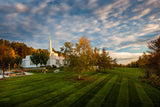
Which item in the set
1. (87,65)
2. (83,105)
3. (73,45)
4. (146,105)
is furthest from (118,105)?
(73,45)

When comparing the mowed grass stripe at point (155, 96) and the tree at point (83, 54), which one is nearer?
the mowed grass stripe at point (155, 96)

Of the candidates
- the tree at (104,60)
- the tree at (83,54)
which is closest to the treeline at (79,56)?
the tree at (83,54)

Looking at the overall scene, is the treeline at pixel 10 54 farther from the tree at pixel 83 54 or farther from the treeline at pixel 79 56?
the tree at pixel 83 54

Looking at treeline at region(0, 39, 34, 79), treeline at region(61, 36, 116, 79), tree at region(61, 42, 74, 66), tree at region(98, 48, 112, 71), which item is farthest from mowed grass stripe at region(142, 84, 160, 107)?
treeline at region(0, 39, 34, 79)

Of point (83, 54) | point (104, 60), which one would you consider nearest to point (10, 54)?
point (83, 54)

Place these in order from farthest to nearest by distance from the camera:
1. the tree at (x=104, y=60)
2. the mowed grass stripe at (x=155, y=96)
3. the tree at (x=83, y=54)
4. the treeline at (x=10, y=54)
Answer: the tree at (x=104, y=60) < the treeline at (x=10, y=54) < the tree at (x=83, y=54) < the mowed grass stripe at (x=155, y=96)

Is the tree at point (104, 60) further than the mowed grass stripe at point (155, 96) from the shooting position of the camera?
Yes

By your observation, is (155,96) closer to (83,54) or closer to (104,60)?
(83,54)

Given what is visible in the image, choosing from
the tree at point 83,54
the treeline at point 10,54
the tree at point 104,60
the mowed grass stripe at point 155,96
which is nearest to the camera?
the mowed grass stripe at point 155,96

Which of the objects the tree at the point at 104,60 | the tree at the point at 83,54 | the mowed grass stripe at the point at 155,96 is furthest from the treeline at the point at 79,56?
the tree at the point at 104,60

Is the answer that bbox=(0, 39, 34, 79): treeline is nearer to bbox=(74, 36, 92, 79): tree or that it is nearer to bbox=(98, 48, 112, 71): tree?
bbox=(74, 36, 92, 79): tree

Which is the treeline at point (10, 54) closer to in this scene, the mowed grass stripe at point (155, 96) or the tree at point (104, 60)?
the tree at point (104, 60)

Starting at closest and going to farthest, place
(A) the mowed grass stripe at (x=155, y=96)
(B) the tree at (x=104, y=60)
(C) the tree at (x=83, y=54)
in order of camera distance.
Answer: (A) the mowed grass stripe at (x=155, y=96) → (C) the tree at (x=83, y=54) → (B) the tree at (x=104, y=60)

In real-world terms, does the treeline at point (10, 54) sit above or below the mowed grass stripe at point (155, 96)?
above
